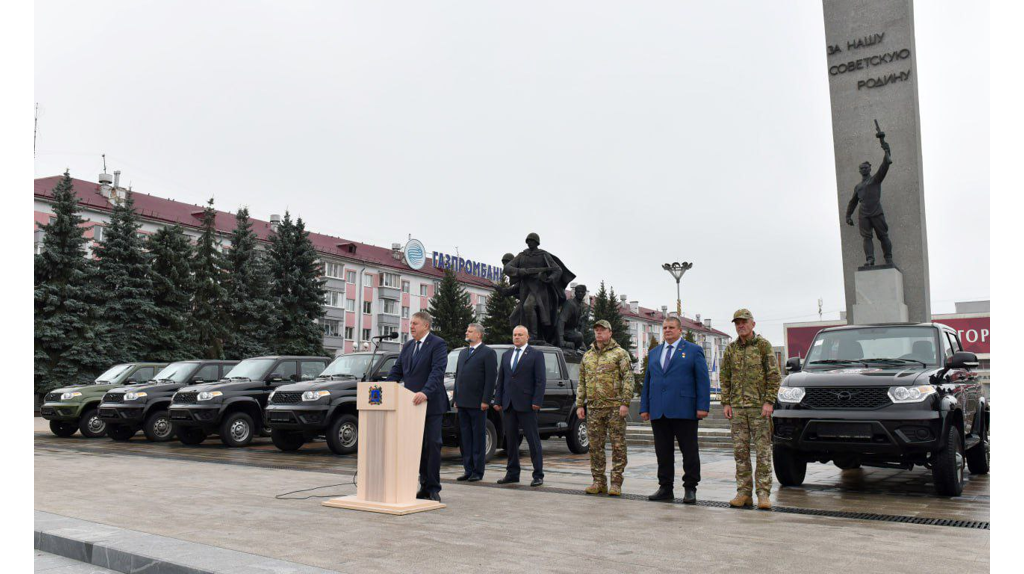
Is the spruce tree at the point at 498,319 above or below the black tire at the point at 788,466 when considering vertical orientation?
above

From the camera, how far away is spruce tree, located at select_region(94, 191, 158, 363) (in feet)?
130

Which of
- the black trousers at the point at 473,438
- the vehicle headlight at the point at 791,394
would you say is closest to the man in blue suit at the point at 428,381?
the black trousers at the point at 473,438

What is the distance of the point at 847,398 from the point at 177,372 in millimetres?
15439

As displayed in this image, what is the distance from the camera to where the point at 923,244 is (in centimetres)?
1822

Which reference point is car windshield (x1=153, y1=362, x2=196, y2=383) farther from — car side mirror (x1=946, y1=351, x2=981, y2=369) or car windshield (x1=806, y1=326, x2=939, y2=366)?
car side mirror (x1=946, y1=351, x2=981, y2=369)

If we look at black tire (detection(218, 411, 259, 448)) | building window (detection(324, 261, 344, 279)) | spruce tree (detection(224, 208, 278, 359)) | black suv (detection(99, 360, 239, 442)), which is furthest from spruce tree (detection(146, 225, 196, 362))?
building window (detection(324, 261, 344, 279))

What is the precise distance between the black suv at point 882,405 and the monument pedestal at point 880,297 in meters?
8.52

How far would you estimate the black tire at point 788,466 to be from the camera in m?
9.34

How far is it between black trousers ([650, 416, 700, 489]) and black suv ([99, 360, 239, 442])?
42.6ft

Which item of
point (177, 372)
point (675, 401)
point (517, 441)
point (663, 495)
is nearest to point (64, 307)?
point (177, 372)

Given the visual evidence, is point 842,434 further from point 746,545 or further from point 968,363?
point 746,545

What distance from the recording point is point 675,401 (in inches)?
336

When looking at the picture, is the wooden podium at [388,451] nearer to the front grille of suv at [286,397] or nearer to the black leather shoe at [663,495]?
the black leather shoe at [663,495]

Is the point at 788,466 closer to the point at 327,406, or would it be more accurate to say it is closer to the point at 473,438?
the point at 473,438
